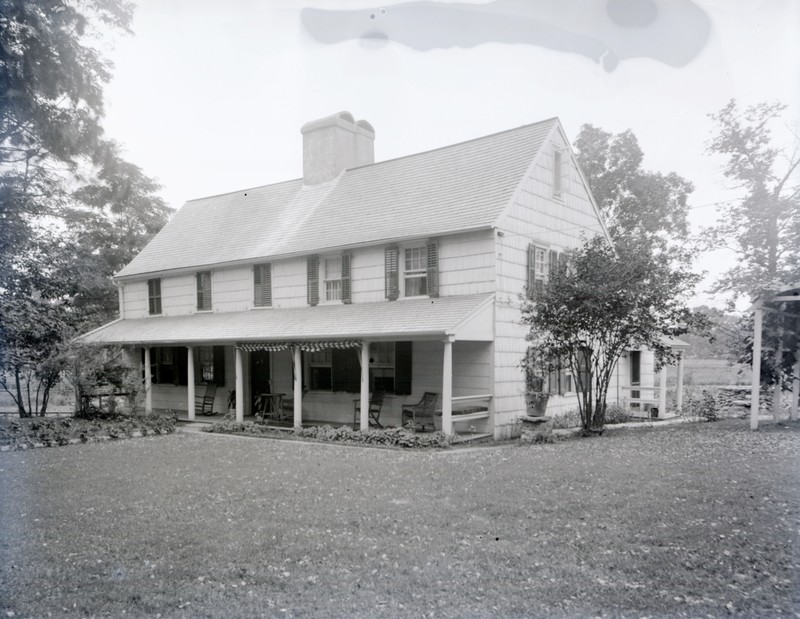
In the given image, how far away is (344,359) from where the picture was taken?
53.2ft

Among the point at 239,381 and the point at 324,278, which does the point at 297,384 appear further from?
the point at 324,278

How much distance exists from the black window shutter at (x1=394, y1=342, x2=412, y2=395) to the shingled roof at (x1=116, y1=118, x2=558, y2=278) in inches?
113

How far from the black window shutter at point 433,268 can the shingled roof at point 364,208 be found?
413mm

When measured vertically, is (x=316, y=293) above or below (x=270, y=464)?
above

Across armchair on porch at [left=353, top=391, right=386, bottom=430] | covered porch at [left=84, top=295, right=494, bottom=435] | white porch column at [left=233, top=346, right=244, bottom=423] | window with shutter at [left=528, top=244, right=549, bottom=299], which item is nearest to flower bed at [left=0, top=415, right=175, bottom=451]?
white porch column at [left=233, top=346, right=244, bottom=423]

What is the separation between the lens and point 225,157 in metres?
11.6

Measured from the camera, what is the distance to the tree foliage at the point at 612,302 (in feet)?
40.9

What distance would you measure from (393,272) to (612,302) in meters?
5.54

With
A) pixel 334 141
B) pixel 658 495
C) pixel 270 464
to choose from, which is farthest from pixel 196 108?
pixel 334 141

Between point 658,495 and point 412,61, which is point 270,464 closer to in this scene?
point 658,495

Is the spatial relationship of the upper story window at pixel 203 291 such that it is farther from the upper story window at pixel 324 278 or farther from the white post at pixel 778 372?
the white post at pixel 778 372

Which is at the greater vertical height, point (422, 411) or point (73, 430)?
point (422, 411)

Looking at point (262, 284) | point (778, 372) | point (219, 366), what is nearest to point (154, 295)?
point (219, 366)

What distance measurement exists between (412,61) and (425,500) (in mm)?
5656
